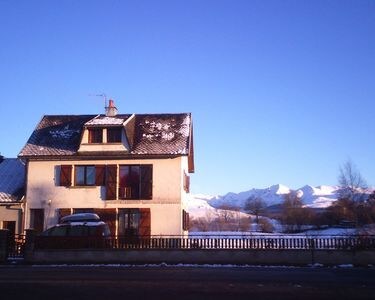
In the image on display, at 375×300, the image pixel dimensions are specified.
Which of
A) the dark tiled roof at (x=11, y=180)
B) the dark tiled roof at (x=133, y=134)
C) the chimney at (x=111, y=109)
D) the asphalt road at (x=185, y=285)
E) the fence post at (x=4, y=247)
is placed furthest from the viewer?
the chimney at (x=111, y=109)

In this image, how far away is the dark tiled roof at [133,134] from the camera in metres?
32.5

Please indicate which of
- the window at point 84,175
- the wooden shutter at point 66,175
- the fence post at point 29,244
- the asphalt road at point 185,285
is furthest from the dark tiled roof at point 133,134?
the asphalt road at point 185,285

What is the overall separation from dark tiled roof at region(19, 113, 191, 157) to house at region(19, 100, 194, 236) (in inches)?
2.6

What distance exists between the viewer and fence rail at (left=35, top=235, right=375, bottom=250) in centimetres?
2339

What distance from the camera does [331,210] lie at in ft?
269

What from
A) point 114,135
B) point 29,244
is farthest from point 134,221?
point 29,244

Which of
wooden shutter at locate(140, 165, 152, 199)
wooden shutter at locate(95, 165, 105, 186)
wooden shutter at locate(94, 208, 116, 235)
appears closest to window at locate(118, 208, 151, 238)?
wooden shutter at locate(94, 208, 116, 235)

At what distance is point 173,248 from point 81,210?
10.00 m

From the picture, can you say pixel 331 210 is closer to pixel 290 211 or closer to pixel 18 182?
pixel 290 211

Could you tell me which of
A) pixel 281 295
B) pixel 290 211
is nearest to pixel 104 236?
pixel 281 295

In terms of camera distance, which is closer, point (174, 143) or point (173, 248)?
point (173, 248)

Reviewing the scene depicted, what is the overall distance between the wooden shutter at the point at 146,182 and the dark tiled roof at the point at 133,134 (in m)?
1.08

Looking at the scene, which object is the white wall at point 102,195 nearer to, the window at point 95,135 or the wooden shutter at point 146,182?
the wooden shutter at point 146,182

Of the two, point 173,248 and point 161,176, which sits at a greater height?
point 161,176
